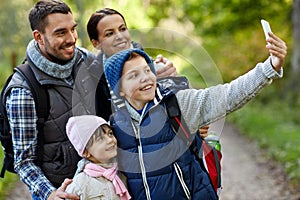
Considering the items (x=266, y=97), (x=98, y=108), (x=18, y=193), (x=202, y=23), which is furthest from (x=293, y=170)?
(x=202, y=23)

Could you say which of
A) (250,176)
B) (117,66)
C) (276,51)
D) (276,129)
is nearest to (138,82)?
(117,66)

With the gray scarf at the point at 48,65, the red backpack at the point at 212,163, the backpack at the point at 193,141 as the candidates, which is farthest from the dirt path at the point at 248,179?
the gray scarf at the point at 48,65

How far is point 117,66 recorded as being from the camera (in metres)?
2.90

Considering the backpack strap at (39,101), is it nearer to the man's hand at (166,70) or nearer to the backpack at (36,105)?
the backpack at (36,105)

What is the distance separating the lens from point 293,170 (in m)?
8.52

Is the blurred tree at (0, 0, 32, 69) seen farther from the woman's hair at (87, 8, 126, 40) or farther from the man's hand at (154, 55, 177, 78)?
the man's hand at (154, 55, 177, 78)

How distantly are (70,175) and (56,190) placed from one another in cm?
23

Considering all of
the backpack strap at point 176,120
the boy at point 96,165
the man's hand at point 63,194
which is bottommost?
the man's hand at point 63,194

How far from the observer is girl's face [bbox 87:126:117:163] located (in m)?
2.86

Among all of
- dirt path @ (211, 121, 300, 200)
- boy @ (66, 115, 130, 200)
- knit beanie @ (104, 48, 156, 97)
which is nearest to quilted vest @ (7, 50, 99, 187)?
boy @ (66, 115, 130, 200)

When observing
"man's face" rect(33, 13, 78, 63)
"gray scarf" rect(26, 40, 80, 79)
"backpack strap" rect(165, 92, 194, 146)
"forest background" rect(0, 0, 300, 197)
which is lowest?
"backpack strap" rect(165, 92, 194, 146)

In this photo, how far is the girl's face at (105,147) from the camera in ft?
9.38

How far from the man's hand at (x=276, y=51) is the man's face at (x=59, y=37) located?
1.22 meters

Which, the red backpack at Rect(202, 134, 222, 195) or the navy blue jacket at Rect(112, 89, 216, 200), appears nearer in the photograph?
the navy blue jacket at Rect(112, 89, 216, 200)
